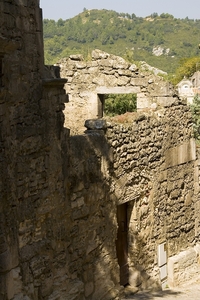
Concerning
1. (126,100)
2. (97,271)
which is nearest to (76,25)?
(126,100)

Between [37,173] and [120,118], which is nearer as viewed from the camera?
[37,173]

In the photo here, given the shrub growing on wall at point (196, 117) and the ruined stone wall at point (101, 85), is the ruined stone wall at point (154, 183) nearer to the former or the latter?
the ruined stone wall at point (101, 85)


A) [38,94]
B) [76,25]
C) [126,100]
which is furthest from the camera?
[76,25]

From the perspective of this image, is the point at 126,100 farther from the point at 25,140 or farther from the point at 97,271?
the point at 25,140

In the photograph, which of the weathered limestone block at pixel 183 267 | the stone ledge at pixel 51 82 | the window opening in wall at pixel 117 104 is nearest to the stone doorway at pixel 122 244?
the weathered limestone block at pixel 183 267

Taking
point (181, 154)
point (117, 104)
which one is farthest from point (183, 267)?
point (117, 104)

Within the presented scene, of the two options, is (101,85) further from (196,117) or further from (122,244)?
(122,244)

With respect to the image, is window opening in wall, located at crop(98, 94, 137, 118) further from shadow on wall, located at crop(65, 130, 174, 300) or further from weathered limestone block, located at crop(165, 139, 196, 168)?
shadow on wall, located at crop(65, 130, 174, 300)

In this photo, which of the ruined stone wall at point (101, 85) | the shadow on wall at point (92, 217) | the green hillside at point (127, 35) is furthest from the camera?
the green hillside at point (127, 35)

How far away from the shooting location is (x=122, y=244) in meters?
9.82

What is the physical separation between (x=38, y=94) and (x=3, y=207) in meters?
1.45

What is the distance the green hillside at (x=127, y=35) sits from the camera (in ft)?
306

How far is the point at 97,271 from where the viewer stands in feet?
27.1

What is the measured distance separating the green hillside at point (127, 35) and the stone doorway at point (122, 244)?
76391 millimetres
